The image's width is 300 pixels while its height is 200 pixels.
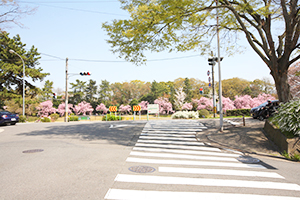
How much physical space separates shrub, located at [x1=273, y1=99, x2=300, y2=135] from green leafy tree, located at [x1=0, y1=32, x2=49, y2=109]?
40968 mm

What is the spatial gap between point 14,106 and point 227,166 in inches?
1637

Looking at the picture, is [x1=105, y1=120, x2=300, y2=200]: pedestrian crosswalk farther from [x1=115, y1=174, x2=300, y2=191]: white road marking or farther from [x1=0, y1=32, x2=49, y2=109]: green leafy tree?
[x1=0, y1=32, x2=49, y2=109]: green leafy tree

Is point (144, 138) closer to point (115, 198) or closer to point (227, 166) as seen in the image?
point (227, 166)

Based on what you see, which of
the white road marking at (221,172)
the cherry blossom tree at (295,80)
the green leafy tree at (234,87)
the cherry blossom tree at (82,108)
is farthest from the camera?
the cherry blossom tree at (82,108)

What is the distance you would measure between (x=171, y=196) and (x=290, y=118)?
694 cm

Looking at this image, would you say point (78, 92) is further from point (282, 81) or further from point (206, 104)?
point (282, 81)

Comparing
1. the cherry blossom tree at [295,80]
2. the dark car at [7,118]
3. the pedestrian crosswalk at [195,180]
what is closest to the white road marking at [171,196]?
the pedestrian crosswalk at [195,180]

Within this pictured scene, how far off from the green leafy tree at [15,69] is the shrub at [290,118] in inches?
1613

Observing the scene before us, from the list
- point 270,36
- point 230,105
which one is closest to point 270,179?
point 270,36

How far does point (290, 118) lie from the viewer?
8266mm

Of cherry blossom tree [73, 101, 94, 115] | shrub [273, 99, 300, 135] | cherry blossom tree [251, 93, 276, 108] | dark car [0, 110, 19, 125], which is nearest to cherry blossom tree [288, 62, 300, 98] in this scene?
cherry blossom tree [251, 93, 276, 108]

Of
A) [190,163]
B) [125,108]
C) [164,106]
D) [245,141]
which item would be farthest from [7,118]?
[125,108]

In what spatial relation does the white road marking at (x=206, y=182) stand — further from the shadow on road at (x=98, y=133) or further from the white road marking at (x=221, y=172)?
the shadow on road at (x=98, y=133)

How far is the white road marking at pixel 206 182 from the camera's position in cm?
454
